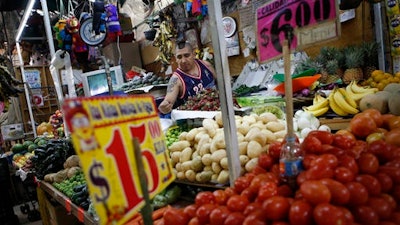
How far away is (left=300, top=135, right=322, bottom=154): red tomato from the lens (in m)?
1.43

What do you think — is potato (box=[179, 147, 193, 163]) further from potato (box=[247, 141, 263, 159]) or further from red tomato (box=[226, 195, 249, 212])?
red tomato (box=[226, 195, 249, 212])

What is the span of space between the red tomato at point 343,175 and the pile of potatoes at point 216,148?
0.63 m

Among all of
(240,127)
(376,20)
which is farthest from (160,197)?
(376,20)

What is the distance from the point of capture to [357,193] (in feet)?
3.67

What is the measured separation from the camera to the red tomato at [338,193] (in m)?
1.09

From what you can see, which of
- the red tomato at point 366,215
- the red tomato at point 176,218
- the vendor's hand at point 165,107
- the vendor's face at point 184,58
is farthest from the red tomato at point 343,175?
the vendor's face at point 184,58

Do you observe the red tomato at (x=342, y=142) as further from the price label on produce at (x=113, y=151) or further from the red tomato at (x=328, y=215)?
the price label on produce at (x=113, y=151)

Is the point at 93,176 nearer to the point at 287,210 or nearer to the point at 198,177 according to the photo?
the point at 287,210

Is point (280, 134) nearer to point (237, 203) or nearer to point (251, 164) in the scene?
point (251, 164)

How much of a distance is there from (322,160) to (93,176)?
0.85 meters

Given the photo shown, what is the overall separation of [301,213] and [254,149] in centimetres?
82

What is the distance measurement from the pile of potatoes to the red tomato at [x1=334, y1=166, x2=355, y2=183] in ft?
2.07

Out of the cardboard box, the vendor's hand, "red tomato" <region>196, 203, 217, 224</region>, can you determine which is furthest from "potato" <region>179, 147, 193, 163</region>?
the cardboard box

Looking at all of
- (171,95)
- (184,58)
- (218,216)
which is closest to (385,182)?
(218,216)
